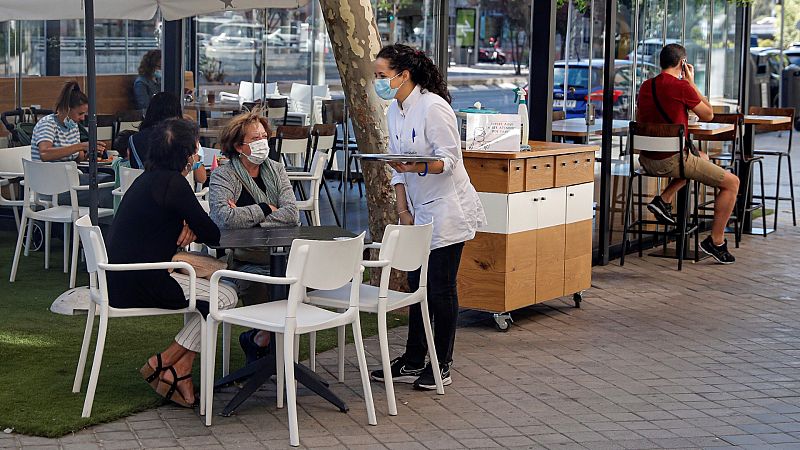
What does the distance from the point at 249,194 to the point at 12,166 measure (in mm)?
4176

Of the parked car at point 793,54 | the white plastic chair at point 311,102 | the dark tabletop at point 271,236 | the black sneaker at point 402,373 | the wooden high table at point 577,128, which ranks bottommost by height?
the black sneaker at point 402,373

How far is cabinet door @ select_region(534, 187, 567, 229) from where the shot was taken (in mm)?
7758

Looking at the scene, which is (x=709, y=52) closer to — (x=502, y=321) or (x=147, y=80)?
(x=147, y=80)

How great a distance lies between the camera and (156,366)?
580cm

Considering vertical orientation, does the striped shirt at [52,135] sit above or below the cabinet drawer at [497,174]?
above

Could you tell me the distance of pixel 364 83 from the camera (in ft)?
25.7

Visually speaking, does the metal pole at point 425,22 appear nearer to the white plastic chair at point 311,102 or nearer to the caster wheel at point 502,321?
the white plastic chair at point 311,102

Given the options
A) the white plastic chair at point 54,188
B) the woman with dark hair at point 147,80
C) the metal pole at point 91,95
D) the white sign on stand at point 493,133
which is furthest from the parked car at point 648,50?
the metal pole at point 91,95

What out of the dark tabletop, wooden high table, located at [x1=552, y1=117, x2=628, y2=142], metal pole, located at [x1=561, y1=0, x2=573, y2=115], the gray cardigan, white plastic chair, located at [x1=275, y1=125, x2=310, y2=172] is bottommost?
the dark tabletop

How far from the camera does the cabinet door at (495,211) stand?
7441 mm

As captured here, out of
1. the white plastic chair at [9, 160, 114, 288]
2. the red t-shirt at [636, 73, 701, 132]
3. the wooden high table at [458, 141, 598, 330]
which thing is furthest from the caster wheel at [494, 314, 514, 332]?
the red t-shirt at [636, 73, 701, 132]

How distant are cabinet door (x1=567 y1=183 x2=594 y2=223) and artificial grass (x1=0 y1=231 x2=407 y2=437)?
53.6 inches

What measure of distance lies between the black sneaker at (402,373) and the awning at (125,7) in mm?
4114

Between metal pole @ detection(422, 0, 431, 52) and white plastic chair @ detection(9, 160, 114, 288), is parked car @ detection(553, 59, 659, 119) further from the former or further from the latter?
white plastic chair @ detection(9, 160, 114, 288)
